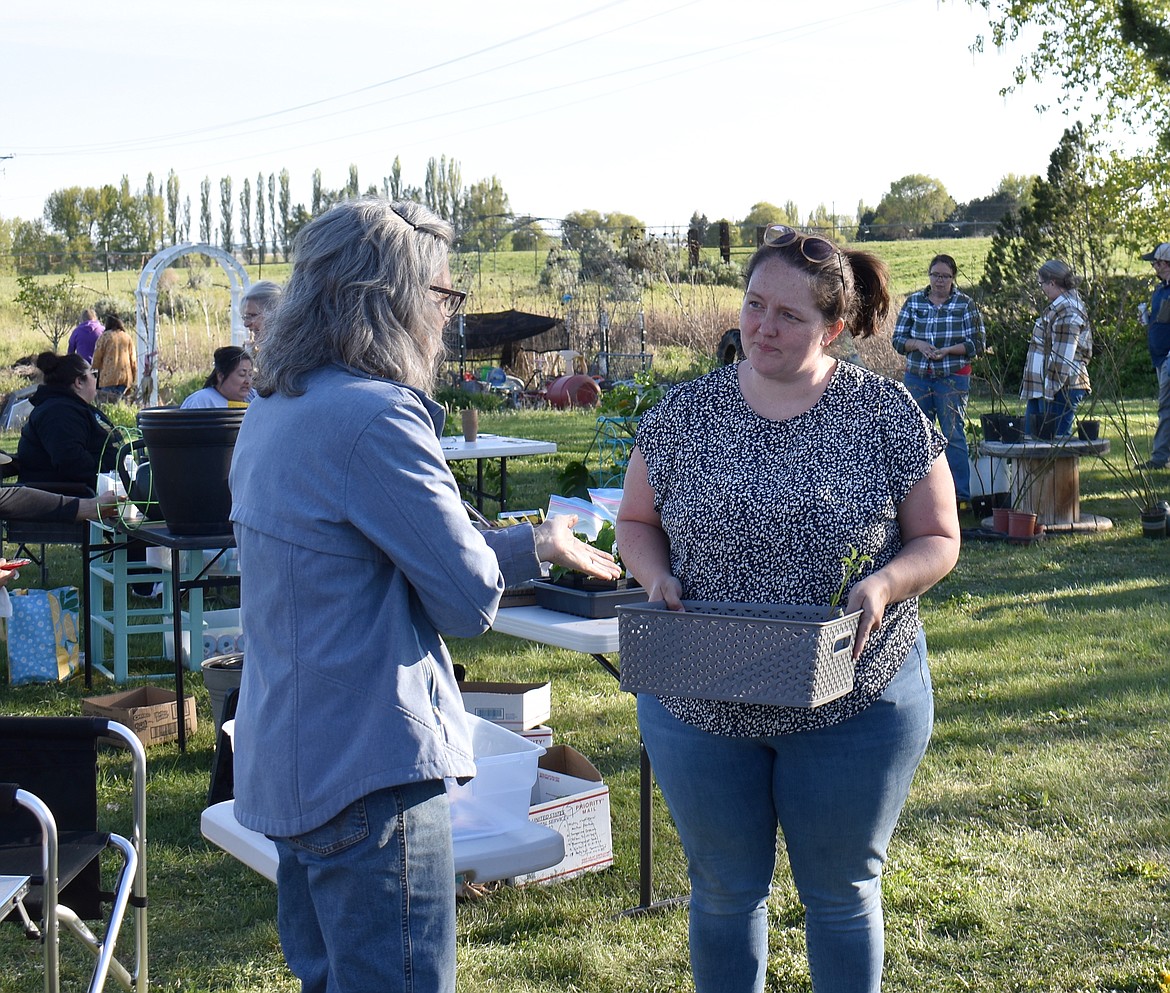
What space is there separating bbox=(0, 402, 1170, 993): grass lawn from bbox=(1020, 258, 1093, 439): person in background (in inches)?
127

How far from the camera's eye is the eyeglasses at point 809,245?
2.12 metres

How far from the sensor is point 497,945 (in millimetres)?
3162

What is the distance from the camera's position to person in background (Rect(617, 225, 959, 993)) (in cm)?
206

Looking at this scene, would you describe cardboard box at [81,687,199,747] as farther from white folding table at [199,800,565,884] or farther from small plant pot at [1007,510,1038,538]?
small plant pot at [1007,510,1038,538]

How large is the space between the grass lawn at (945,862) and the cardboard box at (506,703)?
459 mm

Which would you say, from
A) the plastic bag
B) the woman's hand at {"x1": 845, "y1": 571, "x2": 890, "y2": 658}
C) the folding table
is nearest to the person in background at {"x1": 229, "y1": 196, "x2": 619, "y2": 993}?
the woman's hand at {"x1": 845, "y1": 571, "x2": 890, "y2": 658}

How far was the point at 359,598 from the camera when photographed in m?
1.70

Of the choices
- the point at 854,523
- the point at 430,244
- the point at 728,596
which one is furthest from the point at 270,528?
the point at 854,523

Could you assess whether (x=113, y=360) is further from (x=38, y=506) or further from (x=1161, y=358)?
(x=1161, y=358)

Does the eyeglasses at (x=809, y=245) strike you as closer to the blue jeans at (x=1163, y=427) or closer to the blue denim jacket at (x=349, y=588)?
the blue denim jacket at (x=349, y=588)

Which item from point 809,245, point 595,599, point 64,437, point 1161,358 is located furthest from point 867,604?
point 1161,358

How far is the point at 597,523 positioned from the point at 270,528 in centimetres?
146

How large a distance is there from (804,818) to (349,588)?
893 millimetres

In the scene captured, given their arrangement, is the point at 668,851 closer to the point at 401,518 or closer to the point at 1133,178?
the point at 401,518
